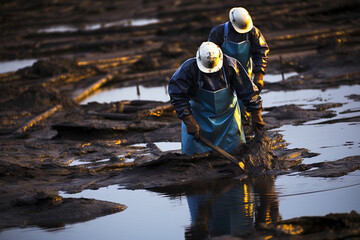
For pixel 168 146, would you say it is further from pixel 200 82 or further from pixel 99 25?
pixel 99 25

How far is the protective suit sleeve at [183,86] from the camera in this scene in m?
8.04

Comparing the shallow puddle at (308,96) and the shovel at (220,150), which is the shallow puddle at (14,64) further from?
the shovel at (220,150)

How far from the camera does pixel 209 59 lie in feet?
25.5

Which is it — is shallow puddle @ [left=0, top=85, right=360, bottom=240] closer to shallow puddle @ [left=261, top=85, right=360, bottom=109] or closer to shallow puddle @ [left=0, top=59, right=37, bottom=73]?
shallow puddle @ [left=261, top=85, right=360, bottom=109]

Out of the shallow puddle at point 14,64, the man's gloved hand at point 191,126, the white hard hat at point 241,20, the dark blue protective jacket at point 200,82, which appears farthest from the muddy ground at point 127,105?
the white hard hat at point 241,20

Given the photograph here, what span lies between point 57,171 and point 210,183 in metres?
2.09

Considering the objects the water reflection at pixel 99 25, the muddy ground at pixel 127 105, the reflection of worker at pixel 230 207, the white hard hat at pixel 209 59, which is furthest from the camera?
the water reflection at pixel 99 25

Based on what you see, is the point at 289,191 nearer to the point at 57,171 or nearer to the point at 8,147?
the point at 57,171

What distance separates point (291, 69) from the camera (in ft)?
57.6

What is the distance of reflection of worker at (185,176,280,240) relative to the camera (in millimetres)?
6652

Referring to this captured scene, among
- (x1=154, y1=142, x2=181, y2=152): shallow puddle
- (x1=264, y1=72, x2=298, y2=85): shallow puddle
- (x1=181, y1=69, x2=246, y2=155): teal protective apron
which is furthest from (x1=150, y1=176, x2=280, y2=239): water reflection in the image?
(x1=264, y1=72, x2=298, y2=85): shallow puddle

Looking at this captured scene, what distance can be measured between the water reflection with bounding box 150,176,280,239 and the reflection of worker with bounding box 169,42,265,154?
55 centimetres

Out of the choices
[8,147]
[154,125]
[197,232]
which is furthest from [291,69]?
[197,232]

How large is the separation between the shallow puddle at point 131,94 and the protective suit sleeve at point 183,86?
6.87 meters
